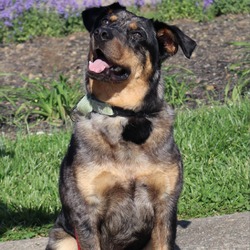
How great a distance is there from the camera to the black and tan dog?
19.0ft

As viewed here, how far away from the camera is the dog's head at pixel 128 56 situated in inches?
228

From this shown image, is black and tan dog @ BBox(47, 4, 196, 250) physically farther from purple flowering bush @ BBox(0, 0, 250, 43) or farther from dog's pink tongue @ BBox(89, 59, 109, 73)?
purple flowering bush @ BBox(0, 0, 250, 43)

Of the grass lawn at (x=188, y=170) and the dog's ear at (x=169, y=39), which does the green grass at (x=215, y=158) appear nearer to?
the grass lawn at (x=188, y=170)

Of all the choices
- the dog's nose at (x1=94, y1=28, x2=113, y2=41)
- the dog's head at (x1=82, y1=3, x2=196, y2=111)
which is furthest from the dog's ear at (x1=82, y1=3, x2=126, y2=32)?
the dog's nose at (x1=94, y1=28, x2=113, y2=41)

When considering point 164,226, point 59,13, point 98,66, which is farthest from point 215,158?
point 59,13

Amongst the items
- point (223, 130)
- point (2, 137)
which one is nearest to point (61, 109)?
point (2, 137)

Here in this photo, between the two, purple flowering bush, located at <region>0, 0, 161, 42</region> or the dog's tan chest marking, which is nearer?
the dog's tan chest marking

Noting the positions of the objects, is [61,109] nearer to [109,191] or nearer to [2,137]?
[2,137]

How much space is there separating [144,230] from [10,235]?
1.64m

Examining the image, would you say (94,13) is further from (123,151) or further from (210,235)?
(210,235)

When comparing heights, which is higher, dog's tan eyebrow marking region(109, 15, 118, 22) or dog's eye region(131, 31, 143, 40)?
dog's tan eyebrow marking region(109, 15, 118, 22)

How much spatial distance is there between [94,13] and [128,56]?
568mm

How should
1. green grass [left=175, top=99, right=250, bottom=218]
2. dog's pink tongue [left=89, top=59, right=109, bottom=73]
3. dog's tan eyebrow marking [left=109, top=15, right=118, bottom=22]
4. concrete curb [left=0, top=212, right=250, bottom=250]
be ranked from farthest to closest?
green grass [left=175, top=99, right=250, bottom=218], concrete curb [left=0, top=212, right=250, bottom=250], dog's tan eyebrow marking [left=109, top=15, right=118, bottom=22], dog's pink tongue [left=89, top=59, right=109, bottom=73]

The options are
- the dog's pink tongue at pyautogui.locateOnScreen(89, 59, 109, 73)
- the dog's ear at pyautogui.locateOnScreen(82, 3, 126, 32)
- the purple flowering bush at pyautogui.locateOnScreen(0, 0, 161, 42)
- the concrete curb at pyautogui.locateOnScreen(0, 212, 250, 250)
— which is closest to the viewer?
the dog's pink tongue at pyautogui.locateOnScreen(89, 59, 109, 73)
